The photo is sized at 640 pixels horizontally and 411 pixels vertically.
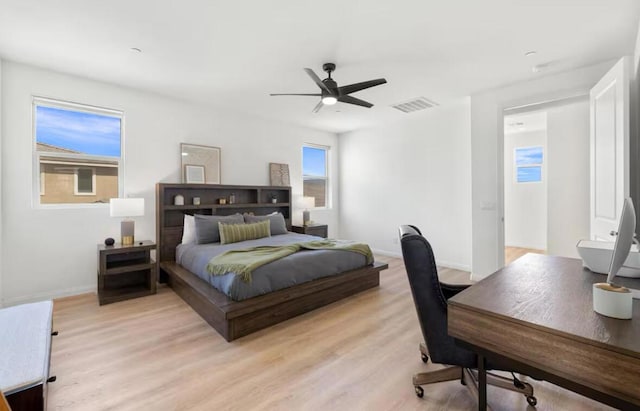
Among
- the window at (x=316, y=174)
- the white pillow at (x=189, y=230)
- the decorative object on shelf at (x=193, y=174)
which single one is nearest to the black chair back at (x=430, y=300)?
the white pillow at (x=189, y=230)

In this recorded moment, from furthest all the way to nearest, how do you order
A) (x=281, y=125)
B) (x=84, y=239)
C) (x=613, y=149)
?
(x=281, y=125) → (x=84, y=239) → (x=613, y=149)

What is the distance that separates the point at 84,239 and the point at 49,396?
2328 millimetres

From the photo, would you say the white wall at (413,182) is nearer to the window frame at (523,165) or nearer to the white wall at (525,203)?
the white wall at (525,203)

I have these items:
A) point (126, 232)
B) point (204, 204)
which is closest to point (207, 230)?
point (204, 204)

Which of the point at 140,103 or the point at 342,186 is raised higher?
the point at 140,103

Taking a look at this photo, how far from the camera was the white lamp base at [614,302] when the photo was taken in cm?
92

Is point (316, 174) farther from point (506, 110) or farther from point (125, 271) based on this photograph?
point (125, 271)

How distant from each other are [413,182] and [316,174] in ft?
7.10

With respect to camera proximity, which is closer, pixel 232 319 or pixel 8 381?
pixel 8 381

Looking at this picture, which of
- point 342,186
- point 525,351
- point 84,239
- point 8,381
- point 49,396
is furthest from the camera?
point 342,186

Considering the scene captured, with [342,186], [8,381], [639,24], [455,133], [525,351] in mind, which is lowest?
[8,381]

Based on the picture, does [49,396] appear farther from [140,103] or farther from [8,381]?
[140,103]

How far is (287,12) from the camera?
2.23 meters

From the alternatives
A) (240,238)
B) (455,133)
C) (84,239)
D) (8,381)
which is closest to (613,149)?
(455,133)
